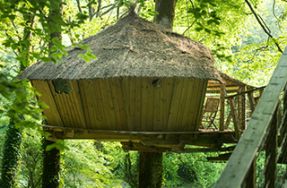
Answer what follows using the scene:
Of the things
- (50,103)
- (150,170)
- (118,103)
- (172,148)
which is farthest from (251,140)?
(150,170)

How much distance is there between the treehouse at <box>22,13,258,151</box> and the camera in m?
6.75

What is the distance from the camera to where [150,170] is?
8586 millimetres

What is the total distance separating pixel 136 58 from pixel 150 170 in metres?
2.81

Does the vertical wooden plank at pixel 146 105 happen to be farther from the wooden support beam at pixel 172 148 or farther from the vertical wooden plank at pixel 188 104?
the wooden support beam at pixel 172 148

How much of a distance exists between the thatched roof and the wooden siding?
0.30 metres

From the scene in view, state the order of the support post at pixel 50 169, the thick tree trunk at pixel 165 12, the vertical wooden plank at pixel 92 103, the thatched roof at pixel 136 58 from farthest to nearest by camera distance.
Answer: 1. the support post at pixel 50 169
2. the thick tree trunk at pixel 165 12
3. the vertical wooden plank at pixel 92 103
4. the thatched roof at pixel 136 58

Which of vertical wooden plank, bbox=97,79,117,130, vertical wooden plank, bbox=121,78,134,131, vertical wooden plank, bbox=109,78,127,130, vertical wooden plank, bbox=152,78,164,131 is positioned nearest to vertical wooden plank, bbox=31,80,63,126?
vertical wooden plank, bbox=97,79,117,130

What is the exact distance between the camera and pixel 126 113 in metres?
7.09

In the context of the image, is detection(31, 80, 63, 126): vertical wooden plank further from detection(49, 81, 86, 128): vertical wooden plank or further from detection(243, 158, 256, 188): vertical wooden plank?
detection(243, 158, 256, 188): vertical wooden plank

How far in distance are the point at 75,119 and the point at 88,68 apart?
119cm

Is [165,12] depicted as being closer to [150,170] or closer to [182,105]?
[182,105]

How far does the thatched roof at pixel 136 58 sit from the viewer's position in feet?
21.7

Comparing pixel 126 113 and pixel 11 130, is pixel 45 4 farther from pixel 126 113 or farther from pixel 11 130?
pixel 11 130

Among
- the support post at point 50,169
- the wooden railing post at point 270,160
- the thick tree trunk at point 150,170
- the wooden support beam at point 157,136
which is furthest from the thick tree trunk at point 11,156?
the wooden railing post at point 270,160
